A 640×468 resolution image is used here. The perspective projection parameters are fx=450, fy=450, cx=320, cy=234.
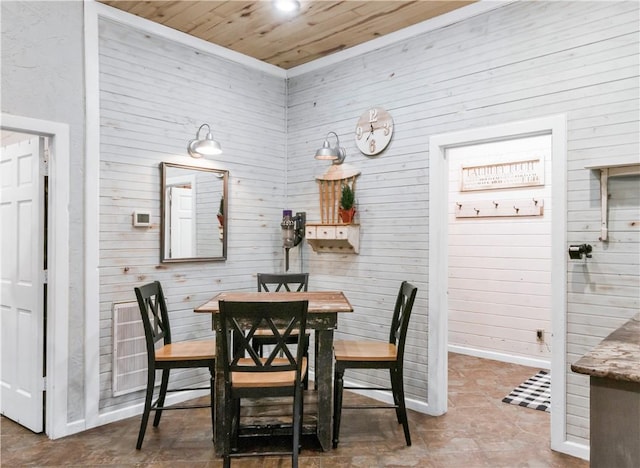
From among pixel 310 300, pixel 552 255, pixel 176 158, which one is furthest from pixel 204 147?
pixel 552 255

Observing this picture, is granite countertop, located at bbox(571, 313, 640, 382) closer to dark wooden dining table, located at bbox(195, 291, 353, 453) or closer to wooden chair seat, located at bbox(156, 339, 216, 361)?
dark wooden dining table, located at bbox(195, 291, 353, 453)

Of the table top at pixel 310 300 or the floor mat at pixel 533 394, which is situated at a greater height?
the table top at pixel 310 300

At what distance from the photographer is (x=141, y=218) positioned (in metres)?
3.39

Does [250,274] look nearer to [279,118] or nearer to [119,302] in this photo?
[119,302]

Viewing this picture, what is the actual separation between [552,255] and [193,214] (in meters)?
2.71

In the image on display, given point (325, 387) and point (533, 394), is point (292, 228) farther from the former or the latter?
point (533, 394)

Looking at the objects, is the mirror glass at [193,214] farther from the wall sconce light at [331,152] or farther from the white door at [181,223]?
the wall sconce light at [331,152]

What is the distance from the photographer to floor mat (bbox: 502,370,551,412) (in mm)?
3629

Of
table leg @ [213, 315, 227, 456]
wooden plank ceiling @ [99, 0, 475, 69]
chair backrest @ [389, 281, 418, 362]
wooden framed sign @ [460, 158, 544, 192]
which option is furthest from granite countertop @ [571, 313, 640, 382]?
wooden framed sign @ [460, 158, 544, 192]

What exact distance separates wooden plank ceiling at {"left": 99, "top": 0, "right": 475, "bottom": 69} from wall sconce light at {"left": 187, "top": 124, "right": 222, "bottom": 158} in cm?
81

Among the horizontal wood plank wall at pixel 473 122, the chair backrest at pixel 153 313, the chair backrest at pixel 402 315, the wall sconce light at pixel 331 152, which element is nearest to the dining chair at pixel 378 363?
the chair backrest at pixel 402 315

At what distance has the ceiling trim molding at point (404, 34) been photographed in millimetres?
3141

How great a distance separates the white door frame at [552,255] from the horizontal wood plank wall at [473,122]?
5 centimetres

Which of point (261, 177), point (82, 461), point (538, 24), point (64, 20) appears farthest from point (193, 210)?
point (538, 24)
